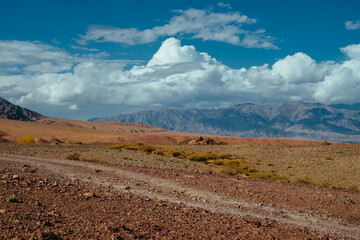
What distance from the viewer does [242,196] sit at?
1491 centimetres

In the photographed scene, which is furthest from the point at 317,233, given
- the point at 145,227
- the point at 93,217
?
the point at 93,217

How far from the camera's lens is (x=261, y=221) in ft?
35.8

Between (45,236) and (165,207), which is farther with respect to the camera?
(165,207)

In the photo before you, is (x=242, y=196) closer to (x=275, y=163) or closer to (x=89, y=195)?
(x=89, y=195)

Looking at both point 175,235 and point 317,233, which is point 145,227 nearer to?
point 175,235

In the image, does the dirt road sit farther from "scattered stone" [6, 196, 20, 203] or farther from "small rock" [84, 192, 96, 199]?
"scattered stone" [6, 196, 20, 203]

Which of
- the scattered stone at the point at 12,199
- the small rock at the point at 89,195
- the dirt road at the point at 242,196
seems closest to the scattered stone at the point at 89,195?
the small rock at the point at 89,195

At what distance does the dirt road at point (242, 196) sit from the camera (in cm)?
1173

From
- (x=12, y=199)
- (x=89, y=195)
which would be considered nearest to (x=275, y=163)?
(x=89, y=195)

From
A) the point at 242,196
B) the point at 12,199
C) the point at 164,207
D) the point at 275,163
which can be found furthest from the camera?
the point at 275,163

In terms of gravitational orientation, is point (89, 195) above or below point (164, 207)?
above

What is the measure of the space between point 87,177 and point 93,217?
25.4 ft

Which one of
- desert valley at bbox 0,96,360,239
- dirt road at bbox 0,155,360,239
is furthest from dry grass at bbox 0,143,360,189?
dirt road at bbox 0,155,360,239

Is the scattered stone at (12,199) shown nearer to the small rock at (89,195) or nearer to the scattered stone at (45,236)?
the small rock at (89,195)
